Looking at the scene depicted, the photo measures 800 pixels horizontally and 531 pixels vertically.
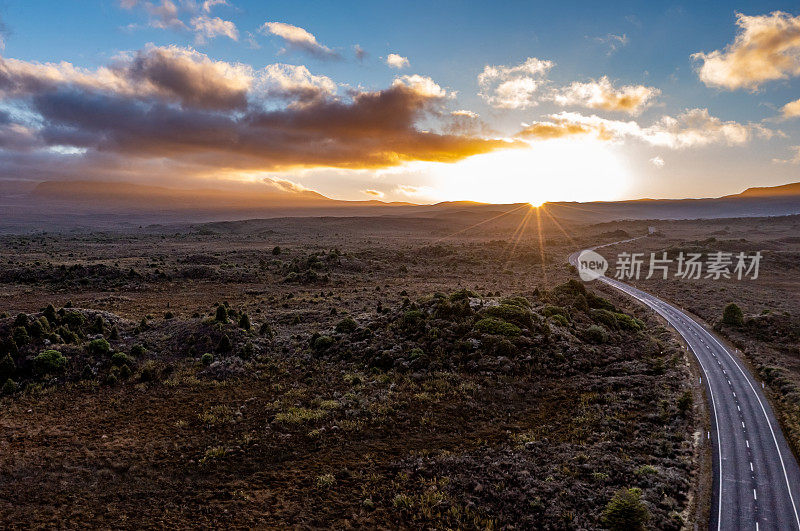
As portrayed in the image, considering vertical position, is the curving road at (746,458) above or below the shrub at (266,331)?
below

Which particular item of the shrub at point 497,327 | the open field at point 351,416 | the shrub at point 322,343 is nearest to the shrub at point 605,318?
the open field at point 351,416

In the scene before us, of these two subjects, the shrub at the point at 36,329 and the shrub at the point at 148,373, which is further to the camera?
the shrub at the point at 36,329

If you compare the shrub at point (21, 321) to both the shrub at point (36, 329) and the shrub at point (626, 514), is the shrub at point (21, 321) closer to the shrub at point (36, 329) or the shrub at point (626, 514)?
the shrub at point (36, 329)

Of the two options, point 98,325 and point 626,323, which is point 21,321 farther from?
point 626,323

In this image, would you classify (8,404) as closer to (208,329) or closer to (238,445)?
(208,329)

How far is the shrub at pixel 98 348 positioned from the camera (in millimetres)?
32094

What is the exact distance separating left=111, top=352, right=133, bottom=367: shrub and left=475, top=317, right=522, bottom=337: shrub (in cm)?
3049

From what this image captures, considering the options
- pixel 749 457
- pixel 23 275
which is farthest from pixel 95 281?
pixel 749 457

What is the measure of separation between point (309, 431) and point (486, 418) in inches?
456

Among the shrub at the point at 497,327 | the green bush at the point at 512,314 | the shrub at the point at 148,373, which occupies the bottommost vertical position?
the shrub at the point at 148,373

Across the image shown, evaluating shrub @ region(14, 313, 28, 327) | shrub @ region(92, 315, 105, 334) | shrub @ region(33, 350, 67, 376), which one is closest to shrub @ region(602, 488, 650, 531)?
shrub @ region(33, 350, 67, 376)

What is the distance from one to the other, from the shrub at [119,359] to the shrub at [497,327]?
30.5 m

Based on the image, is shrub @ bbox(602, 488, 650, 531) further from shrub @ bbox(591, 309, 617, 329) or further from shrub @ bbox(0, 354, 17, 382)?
shrub @ bbox(0, 354, 17, 382)

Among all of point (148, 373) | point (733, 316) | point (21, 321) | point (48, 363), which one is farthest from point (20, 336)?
point (733, 316)
